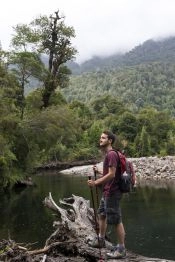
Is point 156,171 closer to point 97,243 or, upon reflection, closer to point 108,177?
point 97,243

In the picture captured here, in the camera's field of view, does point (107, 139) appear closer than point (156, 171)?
Yes

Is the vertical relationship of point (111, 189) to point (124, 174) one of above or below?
below

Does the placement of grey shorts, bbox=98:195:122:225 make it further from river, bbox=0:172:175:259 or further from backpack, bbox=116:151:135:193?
river, bbox=0:172:175:259

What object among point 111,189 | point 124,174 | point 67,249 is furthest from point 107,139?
point 67,249

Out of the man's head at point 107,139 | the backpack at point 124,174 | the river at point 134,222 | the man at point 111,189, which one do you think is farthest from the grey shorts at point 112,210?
the river at point 134,222

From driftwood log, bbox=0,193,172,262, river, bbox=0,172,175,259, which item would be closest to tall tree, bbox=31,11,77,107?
river, bbox=0,172,175,259

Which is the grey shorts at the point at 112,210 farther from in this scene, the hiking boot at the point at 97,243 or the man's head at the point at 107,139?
the man's head at the point at 107,139

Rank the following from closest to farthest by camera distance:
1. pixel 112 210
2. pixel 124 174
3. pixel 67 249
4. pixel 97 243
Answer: pixel 124 174, pixel 112 210, pixel 97 243, pixel 67 249

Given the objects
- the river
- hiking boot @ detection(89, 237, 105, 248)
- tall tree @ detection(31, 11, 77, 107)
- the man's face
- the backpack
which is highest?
tall tree @ detection(31, 11, 77, 107)

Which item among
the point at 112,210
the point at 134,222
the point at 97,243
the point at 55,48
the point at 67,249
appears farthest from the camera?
the point at 55,48

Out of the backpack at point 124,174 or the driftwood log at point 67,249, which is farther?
the backpack at point 124,174

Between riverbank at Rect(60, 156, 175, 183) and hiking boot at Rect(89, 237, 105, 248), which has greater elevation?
hiking boot at Rect(89, 237, 105, 248)

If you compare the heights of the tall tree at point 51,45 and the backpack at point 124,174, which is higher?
the tall tree at point 51,45

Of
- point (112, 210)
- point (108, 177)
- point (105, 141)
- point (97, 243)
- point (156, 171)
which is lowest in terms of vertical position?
point (156, 171)
